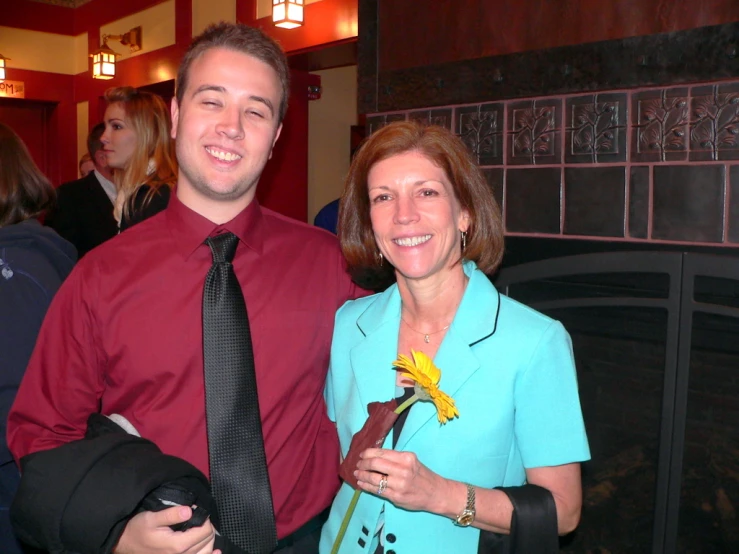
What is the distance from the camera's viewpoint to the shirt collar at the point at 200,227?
158 cm

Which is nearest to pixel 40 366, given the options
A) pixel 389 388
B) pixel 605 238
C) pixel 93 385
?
pixel 93 385

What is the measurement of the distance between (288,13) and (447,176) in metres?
3.90

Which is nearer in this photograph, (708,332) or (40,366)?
(40,366)

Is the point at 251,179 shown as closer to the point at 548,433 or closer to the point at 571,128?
the point at 548,433

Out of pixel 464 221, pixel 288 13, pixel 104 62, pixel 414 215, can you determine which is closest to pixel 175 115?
pixel 414 215

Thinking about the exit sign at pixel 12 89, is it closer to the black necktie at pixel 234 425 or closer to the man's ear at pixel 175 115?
the man's ear at pixel 175 115

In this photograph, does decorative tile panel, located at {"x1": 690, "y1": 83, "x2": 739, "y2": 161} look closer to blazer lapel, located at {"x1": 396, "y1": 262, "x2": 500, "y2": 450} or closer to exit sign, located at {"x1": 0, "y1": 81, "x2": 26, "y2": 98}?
blazer lapel, located at {"x1": 396, "y1": 262, "x2": 500, "y2": 450}

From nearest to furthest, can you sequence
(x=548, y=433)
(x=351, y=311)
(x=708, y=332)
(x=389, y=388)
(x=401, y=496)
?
(x=401, y=496) < (x=548, y=433) < (x=389, y=388) < (x=351, y=311) < (x=708, y=332)

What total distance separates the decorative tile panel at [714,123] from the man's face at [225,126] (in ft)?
3.87

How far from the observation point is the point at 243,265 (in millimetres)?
1622

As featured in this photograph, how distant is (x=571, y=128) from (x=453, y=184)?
2.47ft

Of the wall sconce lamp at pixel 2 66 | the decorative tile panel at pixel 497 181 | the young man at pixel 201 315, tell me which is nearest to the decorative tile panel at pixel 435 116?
the decorative tile panel at pixel 497 181

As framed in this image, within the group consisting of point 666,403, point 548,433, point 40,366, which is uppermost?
point 40,366

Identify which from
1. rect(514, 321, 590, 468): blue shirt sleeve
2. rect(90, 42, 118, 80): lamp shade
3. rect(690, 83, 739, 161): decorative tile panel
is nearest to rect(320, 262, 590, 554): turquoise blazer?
rect(514, 321, 590, 468): blue shirt sleeve
